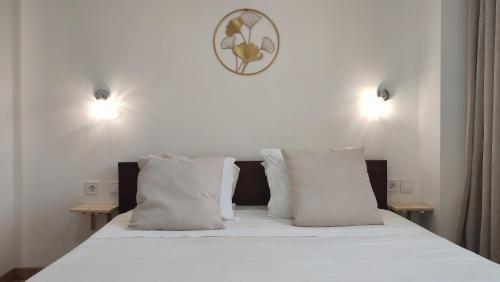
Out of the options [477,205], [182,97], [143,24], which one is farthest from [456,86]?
[143,24]

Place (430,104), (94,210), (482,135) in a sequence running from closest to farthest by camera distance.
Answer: (482,135) → (94,210) → (430,104)

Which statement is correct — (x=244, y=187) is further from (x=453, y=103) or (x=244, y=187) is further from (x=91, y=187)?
(x=453, y=103)

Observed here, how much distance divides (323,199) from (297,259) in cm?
61

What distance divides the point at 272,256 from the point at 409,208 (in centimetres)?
136

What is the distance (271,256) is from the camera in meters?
1.52

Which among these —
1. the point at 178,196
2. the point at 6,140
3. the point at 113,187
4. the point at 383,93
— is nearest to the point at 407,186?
the point at 383,93

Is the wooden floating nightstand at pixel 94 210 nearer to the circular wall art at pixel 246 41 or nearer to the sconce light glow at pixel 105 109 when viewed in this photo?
the sconce light glow at pixel 105 109

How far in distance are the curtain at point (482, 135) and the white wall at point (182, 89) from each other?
1.32ft

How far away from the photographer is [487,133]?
6.89 ft

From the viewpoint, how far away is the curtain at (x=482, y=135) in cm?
204

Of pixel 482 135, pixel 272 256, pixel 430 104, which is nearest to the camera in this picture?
pixel 272 256

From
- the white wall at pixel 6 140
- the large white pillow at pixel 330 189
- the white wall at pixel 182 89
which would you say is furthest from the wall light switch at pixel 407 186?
the white wall at pixel 6 140

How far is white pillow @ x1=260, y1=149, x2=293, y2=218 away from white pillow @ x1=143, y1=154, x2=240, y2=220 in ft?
0.74

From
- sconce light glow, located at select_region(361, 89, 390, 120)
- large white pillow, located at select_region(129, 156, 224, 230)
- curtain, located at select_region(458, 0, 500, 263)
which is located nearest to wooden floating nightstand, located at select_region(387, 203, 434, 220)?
curtain, located at select_region(458, 0, 500, 263)
